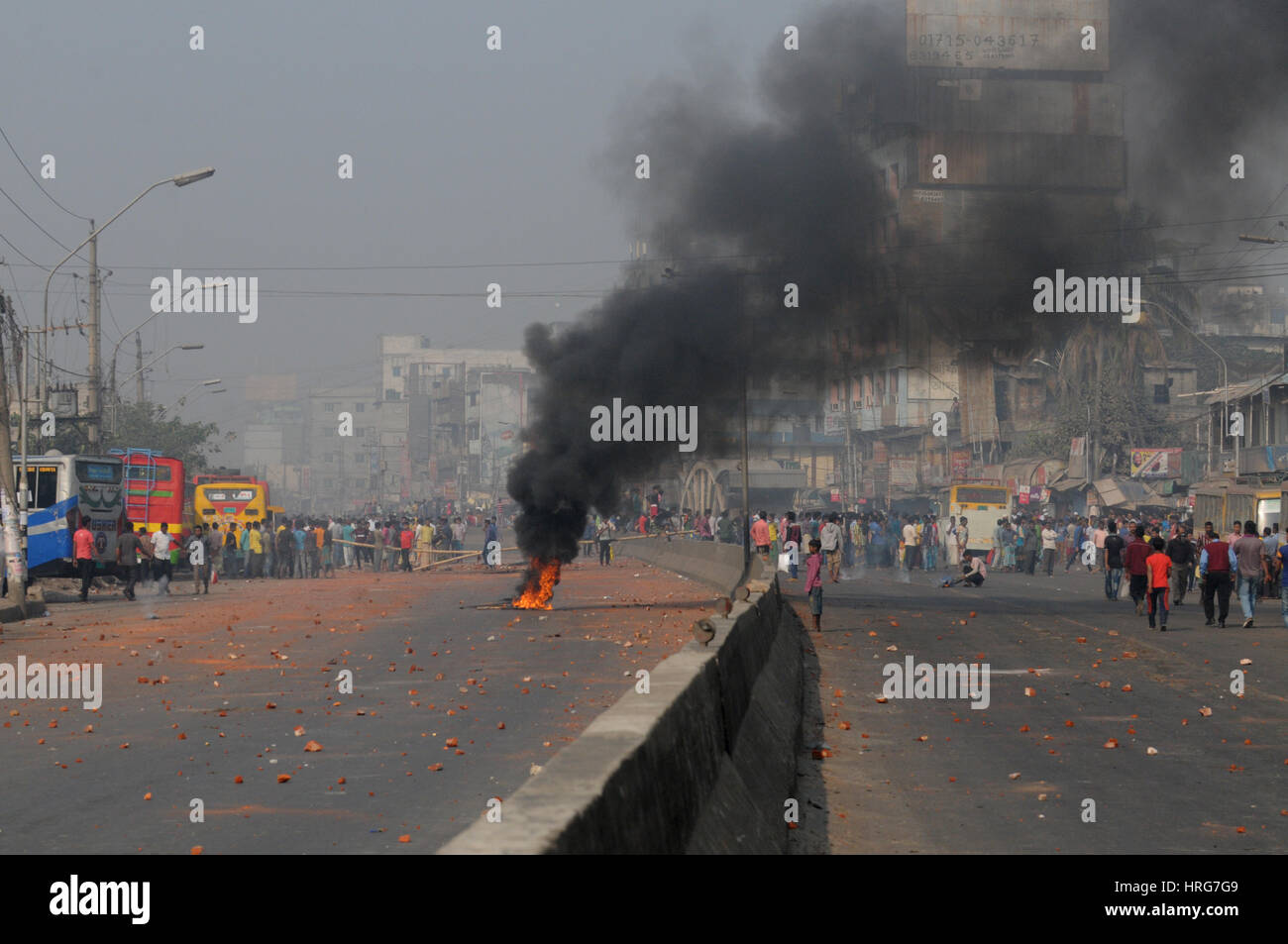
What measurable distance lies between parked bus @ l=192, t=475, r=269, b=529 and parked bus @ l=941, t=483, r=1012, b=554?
23.8 meters

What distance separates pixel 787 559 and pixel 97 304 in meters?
18.4

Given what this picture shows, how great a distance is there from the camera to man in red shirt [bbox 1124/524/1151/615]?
2294 centimetres

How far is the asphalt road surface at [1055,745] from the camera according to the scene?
8.10 meters

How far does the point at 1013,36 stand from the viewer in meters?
38.5

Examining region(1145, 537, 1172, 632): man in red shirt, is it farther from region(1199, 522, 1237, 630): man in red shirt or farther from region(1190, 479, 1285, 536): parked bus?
region(1190, 479, 1285, 536): parked bus

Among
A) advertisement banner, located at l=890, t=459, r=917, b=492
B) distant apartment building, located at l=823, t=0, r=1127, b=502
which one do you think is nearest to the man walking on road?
distant apartment building, located at l=823, t=0, r=1127, b=502

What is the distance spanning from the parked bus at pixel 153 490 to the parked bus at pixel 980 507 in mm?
25445

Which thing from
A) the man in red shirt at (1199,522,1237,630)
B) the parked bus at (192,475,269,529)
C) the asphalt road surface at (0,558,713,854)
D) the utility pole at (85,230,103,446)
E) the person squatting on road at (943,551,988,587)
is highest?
the utility pole at (85,230,103,446)

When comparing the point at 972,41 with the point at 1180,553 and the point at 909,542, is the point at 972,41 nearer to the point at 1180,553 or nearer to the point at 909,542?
the point at 909,542

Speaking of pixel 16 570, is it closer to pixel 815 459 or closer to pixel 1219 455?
pixel 1219 455

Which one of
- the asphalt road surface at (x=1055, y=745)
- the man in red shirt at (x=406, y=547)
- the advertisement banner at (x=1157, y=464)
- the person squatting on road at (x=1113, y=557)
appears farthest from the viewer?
the advertisement banner at (x=1157, y=464)

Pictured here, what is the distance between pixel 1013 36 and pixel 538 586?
74.1 ft

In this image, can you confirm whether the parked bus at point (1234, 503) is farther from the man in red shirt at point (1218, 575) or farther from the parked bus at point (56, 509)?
the parked bus at point (56, 509)

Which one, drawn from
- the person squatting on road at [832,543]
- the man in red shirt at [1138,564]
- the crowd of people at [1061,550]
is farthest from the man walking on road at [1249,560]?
the person squatting on road at [832,543]
